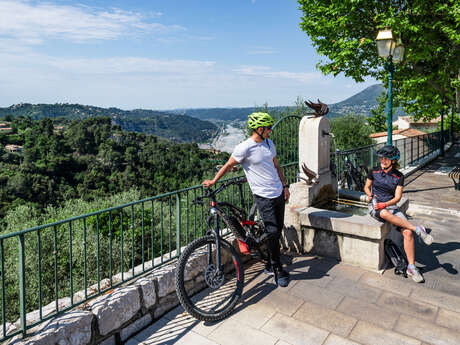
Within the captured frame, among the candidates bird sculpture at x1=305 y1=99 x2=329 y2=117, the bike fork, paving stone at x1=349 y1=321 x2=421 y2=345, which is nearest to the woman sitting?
paving stone at x1=349 y1=321 x2=421 y2=345

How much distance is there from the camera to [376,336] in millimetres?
3023

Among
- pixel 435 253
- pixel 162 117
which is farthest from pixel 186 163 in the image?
pixel 162 117

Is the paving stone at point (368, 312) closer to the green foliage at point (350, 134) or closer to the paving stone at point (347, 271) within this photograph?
the paving stone at point (347, 271)

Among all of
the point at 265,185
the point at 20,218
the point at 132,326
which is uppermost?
the point at 265,185

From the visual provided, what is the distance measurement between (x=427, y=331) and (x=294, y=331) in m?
1.19

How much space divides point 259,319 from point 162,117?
15565 centimetres

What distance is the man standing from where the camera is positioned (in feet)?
12.0

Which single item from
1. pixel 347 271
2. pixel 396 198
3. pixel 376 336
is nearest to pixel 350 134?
pixel 396 198

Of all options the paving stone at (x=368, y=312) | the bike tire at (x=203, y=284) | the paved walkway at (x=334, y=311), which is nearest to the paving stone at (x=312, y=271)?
the paved walkway at (x=334, y=311)

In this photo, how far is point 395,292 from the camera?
3818 millimetres

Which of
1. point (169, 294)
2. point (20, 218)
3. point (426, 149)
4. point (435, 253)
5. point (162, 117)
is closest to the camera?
point (169, 294)

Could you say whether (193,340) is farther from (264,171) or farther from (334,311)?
(264,171)

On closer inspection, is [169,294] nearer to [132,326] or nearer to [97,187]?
[132,326]

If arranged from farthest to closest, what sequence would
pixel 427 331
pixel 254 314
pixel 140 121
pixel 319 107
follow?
1. pixel 140 121
2. pixel 319 107
3. pixel 254 314
4. pixel 427 331
